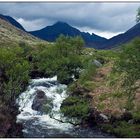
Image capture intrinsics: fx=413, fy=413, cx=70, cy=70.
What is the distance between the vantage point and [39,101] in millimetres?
63812

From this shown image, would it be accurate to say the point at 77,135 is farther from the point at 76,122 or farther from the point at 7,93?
the point at 7,93

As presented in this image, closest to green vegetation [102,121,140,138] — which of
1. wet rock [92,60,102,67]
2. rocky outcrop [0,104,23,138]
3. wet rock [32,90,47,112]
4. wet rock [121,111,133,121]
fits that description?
wet rock [121,111,133,121]

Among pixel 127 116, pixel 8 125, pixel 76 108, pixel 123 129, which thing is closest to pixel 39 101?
pixel 76 108

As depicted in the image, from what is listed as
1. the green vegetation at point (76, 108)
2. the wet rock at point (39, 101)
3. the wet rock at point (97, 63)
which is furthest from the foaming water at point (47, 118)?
the wet rock at point (97, 63)

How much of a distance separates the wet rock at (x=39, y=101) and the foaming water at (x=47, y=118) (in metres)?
0.73

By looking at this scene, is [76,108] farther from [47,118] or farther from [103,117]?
[103,117]

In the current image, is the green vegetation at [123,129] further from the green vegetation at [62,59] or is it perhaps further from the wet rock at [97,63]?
the wet rock at [97,63]

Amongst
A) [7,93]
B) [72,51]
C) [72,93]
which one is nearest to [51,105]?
[72,93]

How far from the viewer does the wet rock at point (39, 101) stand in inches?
2446

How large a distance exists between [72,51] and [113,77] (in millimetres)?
25292

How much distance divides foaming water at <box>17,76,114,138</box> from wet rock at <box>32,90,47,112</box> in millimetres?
730

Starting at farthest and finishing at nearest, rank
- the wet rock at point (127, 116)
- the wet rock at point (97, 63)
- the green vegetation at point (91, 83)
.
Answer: the wet rock at point (97, 63), the wet rock at point (127, 116), the green vegetation at point (91, 83)

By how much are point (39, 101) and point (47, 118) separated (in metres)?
6.63

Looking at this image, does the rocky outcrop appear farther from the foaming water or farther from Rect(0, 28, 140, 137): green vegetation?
Rect(0, 28, 140, 137): green vegetation
